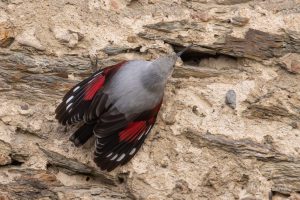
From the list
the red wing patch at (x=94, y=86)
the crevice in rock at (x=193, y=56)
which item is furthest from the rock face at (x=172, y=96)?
the red wing patch at (x=94, y=86)

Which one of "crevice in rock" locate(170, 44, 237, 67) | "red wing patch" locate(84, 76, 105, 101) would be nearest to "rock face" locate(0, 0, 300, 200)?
"crevice in rock" locate(170, 44, 237, 67)

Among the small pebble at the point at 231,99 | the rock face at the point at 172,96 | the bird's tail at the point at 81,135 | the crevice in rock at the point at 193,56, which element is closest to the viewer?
the rock face at the point at 172,96

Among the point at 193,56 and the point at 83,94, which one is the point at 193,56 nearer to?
the point at 193,56

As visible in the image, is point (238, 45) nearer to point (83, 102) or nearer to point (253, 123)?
point (253, 123)

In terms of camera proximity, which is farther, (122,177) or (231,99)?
(231,99)

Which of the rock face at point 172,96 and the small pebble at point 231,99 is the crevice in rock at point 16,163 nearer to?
the rock face at point 172,96

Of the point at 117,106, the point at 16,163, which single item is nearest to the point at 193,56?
the point at 117,106
